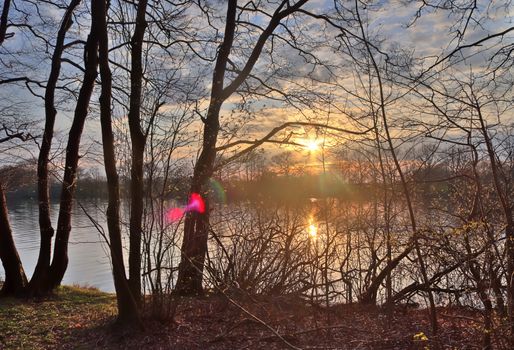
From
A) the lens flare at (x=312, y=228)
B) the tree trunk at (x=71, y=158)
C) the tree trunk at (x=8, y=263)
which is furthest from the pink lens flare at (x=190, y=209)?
the tree trunk at (x=8, y=263)

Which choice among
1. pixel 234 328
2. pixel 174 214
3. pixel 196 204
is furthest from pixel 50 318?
pixel 234 328

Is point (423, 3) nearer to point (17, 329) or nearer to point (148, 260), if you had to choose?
point (148, 260)

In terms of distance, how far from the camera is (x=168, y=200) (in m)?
7.30

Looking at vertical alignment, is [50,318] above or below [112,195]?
below

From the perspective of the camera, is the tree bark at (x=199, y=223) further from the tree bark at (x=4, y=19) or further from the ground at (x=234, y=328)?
the tree bark at (x=4, y=19)

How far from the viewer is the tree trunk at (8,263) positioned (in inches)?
412

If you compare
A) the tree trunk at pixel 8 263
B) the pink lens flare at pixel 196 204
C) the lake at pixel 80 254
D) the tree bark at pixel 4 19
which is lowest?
the lake at pixel 80 254

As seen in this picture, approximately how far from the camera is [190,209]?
7984 millimetres

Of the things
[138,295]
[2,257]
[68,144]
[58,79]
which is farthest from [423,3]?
[2,257]

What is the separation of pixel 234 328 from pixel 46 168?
6.14 m

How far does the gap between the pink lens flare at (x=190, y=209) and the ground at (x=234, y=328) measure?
3.97ft

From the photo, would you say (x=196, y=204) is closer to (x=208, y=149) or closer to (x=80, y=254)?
(x=208, y=149)

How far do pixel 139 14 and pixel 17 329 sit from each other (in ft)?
15.6

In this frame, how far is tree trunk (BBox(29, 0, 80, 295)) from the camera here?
10695 mm
